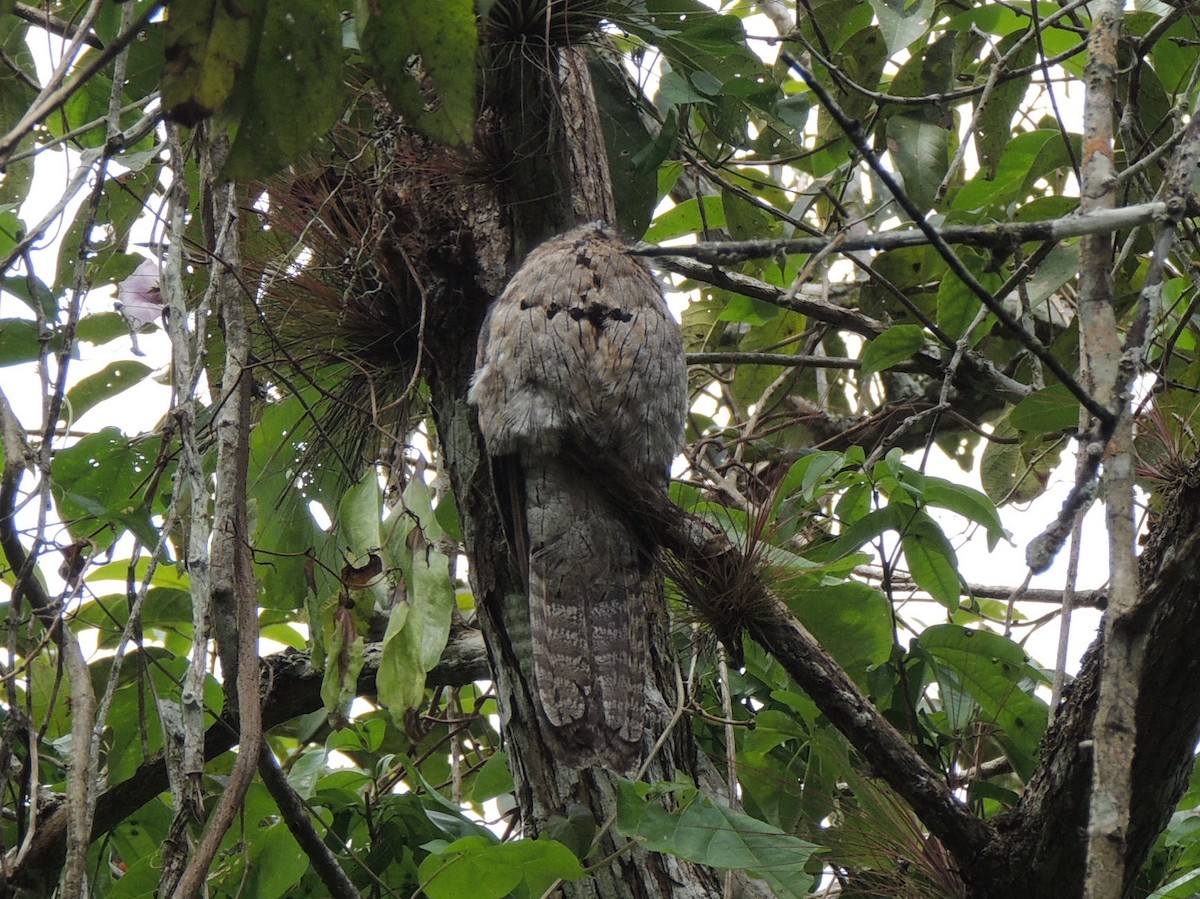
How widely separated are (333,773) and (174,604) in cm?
61

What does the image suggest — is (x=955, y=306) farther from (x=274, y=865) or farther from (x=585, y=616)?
(x=274, y=865)

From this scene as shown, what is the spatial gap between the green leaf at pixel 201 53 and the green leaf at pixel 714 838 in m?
1.26

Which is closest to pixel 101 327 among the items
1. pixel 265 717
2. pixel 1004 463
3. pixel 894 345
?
pixel 265 717

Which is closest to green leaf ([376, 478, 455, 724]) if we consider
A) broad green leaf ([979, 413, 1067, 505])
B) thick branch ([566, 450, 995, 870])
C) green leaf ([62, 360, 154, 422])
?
thick branch ([566, 450, 995, 870])

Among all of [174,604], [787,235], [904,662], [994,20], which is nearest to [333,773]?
[174,604]

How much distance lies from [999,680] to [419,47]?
1980 millimetres

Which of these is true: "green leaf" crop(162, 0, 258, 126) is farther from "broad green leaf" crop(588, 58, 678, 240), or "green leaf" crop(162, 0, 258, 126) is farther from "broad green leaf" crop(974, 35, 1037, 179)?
"broad green leaf" crop(974, 35, 1037, 179)

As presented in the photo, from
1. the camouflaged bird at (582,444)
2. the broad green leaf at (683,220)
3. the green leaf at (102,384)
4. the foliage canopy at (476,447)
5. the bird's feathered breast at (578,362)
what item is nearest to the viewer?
the foliage canopy at (476,447)

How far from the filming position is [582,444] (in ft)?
7.50

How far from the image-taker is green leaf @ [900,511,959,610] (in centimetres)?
236

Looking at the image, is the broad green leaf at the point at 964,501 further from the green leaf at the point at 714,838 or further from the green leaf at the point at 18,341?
the green leaf at the point at 18,341

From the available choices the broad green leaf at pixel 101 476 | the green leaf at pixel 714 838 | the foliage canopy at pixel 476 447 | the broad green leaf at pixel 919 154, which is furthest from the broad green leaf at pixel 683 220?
the green leaf at pixel 714 838

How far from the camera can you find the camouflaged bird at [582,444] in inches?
81.0

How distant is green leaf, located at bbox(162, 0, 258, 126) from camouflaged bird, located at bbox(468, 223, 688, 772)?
138cm
